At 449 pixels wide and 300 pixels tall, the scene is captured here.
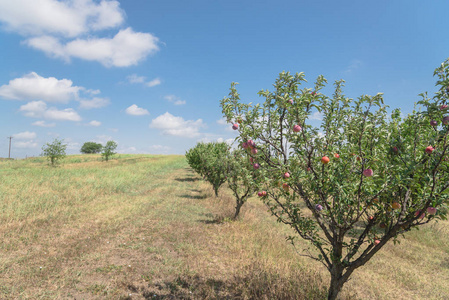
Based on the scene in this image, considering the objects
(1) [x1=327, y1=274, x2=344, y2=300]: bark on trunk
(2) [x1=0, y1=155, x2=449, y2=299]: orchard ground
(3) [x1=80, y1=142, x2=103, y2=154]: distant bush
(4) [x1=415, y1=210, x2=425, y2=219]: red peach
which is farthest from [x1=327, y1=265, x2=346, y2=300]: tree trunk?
(3) [x1=80, y1=142, x2=103, y2=154]: distant bush

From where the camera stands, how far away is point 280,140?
495 centimetres

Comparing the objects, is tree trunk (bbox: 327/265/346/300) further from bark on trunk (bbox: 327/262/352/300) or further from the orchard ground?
the orchard ground

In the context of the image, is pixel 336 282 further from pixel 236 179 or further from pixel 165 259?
pixel 236 179

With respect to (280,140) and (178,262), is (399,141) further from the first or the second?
(178,262)

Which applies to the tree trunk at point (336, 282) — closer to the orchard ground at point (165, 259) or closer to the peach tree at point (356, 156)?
the peach tree at point (356, 156)

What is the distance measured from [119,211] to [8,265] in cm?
750

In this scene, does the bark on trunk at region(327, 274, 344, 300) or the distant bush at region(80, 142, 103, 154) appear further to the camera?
the distant bush at region(80, 142, 103, 154)

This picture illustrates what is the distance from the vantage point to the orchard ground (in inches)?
268

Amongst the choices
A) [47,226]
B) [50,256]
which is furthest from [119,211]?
[50,256]

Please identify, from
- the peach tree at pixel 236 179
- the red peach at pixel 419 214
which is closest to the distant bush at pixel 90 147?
the peach tree at pixel 236 179

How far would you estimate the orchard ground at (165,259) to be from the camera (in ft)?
22.3

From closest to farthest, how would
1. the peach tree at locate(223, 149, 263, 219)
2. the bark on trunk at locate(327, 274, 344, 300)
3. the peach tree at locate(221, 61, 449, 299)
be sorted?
the peach tree at locate(221, 61, 449, 299)
the bark on trunk at locate(327, 274, 344, 300)
the peach tree at locate(223, 149, 263, 219)

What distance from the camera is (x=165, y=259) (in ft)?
28.9

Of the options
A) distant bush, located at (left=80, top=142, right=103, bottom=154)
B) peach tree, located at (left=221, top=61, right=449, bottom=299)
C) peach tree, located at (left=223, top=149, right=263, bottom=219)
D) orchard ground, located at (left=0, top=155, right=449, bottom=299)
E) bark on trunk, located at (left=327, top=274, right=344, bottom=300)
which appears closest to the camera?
peach tree, located at (left=221, top=61, right=449, bottom=299)
